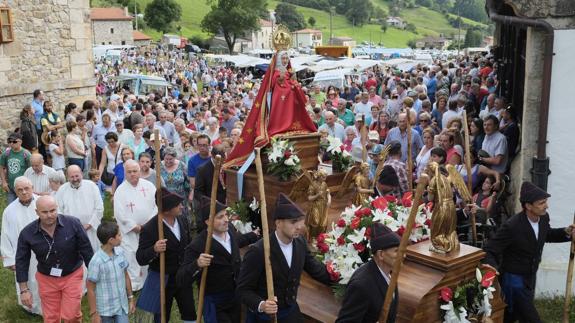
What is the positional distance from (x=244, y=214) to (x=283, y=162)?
0.85 m

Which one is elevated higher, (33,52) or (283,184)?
(33,52)

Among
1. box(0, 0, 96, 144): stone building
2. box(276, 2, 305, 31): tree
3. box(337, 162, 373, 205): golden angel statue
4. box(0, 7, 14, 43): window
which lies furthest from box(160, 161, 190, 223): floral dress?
box(276, 2, 305, 31): tree

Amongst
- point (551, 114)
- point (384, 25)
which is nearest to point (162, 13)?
point (384, 25)

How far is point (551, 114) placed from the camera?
25.8ft

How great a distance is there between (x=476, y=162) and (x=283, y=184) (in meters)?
3.44

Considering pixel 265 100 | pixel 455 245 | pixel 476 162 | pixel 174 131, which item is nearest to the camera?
pixel 455 245

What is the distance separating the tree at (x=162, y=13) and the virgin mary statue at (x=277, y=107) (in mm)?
96690

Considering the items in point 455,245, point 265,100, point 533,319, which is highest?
point 265,100

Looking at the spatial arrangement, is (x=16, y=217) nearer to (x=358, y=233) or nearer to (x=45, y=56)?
(x=358, y=233)

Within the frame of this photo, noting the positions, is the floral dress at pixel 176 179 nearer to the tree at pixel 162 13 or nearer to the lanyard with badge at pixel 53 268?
the lanyard with badge at pixel 53 268

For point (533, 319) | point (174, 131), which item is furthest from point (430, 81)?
point (533, 319)

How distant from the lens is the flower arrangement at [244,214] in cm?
793

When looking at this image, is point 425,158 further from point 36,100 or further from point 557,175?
point 36,100

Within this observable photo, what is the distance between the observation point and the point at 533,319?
6.30 metres
